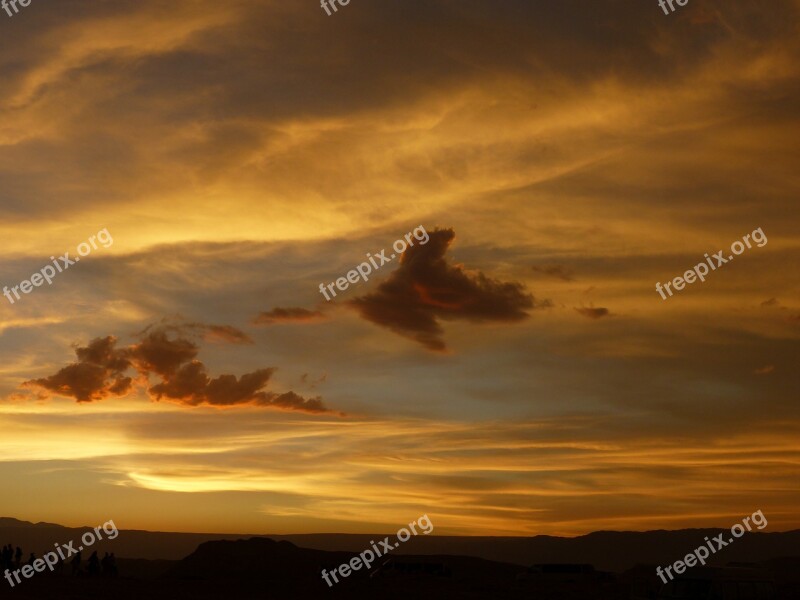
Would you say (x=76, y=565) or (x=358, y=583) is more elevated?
(x=76, y=565)

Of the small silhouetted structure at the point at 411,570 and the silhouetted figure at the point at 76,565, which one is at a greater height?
the silhouetted figure at the point at 76,565

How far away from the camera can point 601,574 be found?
73.5 metres

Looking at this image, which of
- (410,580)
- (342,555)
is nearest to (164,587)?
(410,580)

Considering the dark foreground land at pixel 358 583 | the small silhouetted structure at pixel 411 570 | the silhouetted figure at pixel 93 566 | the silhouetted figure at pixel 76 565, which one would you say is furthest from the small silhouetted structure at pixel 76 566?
the small silhouetted structure at pixel 411 570

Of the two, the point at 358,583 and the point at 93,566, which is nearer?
the point at 93,566

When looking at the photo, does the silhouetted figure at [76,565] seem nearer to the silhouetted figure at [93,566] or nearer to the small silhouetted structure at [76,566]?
the small silhouetted structure at [76,566]

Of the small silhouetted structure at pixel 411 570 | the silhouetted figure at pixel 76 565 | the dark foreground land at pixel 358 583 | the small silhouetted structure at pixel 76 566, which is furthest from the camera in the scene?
the small silhouetted structure at pixel 411 570

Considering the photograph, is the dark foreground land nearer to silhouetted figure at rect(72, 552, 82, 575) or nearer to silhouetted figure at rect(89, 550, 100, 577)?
silhouetted figure at rect(72, 552, 82, 575)

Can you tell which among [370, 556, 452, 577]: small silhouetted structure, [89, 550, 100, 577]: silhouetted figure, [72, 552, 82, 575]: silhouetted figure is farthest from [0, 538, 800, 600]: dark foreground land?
[89, 550, 100, 577]: silhouetted figure

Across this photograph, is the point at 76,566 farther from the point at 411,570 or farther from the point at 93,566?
the point at 411,570

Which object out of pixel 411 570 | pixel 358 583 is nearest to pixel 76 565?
pixel 358 583

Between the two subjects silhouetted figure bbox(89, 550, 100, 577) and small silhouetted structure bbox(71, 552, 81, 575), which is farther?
silhouetted figure bbox(89, 550, 100, 577)

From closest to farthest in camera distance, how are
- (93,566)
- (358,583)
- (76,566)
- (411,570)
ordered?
(76,566), (93,566), (358,583), (411,570)

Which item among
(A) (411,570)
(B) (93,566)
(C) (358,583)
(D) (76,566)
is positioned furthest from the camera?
(A) (411,570)
